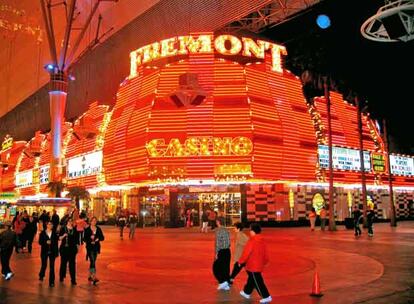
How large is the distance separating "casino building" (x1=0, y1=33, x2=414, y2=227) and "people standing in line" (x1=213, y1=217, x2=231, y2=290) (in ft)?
64.4

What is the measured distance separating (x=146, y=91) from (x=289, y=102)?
469 inches

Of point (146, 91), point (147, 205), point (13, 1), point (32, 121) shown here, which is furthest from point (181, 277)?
point (32, 121)

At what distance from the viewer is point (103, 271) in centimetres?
1524

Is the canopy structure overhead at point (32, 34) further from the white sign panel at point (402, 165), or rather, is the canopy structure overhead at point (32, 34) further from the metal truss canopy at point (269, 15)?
the white sign panel at point (402, 165)

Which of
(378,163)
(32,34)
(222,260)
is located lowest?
(222,260)

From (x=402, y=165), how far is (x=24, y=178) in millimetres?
49528

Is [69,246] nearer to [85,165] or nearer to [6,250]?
[6,250]

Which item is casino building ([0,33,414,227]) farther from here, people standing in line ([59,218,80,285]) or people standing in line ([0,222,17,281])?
people standing in line ([59,218,80,285])

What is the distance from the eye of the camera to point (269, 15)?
40188mm

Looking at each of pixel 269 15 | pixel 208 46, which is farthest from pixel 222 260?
pixel 269 15

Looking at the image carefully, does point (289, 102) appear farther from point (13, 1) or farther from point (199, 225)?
point (13, 1)

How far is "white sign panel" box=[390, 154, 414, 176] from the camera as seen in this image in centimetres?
4869

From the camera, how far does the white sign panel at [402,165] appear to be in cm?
4869

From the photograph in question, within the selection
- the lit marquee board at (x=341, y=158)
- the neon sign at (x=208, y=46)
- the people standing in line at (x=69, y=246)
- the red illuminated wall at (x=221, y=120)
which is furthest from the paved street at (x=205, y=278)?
the neon sign at (x=208, y=46)
